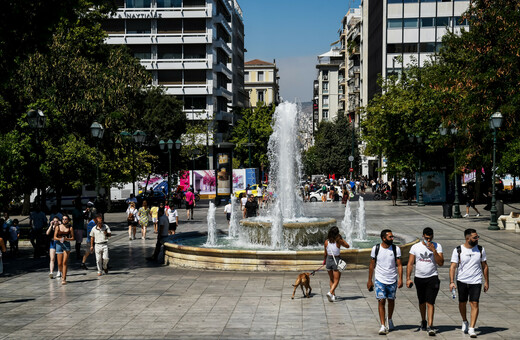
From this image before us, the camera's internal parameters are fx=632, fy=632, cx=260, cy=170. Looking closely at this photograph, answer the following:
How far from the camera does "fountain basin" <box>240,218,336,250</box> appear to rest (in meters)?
17.9

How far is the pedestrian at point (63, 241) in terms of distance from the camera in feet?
48.0

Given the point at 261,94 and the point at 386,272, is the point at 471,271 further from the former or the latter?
the point at 261,94

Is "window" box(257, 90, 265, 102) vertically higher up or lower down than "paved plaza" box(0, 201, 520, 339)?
higher up

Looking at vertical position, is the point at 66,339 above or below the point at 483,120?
below

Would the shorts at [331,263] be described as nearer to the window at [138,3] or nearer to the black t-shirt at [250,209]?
the black t-shirt at [250,209]

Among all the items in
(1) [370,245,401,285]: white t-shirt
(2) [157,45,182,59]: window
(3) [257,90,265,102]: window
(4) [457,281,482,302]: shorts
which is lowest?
(4) [457,281,482,302]: shorts

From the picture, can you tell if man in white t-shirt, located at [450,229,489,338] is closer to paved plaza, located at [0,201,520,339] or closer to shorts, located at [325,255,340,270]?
paved plaza, located at [0,201,520,339]

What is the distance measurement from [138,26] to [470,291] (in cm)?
6456

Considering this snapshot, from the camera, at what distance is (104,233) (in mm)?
15469

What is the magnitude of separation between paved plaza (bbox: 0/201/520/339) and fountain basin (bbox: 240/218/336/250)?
277 cm

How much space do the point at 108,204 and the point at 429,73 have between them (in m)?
23.9

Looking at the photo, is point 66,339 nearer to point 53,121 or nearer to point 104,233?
point 104,233

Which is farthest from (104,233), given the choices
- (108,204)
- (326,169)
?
(326,169)

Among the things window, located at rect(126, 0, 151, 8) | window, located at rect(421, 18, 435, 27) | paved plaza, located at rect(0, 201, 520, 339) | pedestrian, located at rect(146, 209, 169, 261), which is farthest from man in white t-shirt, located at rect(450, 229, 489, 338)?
window, located at rect(126, 0, 151, 8)
